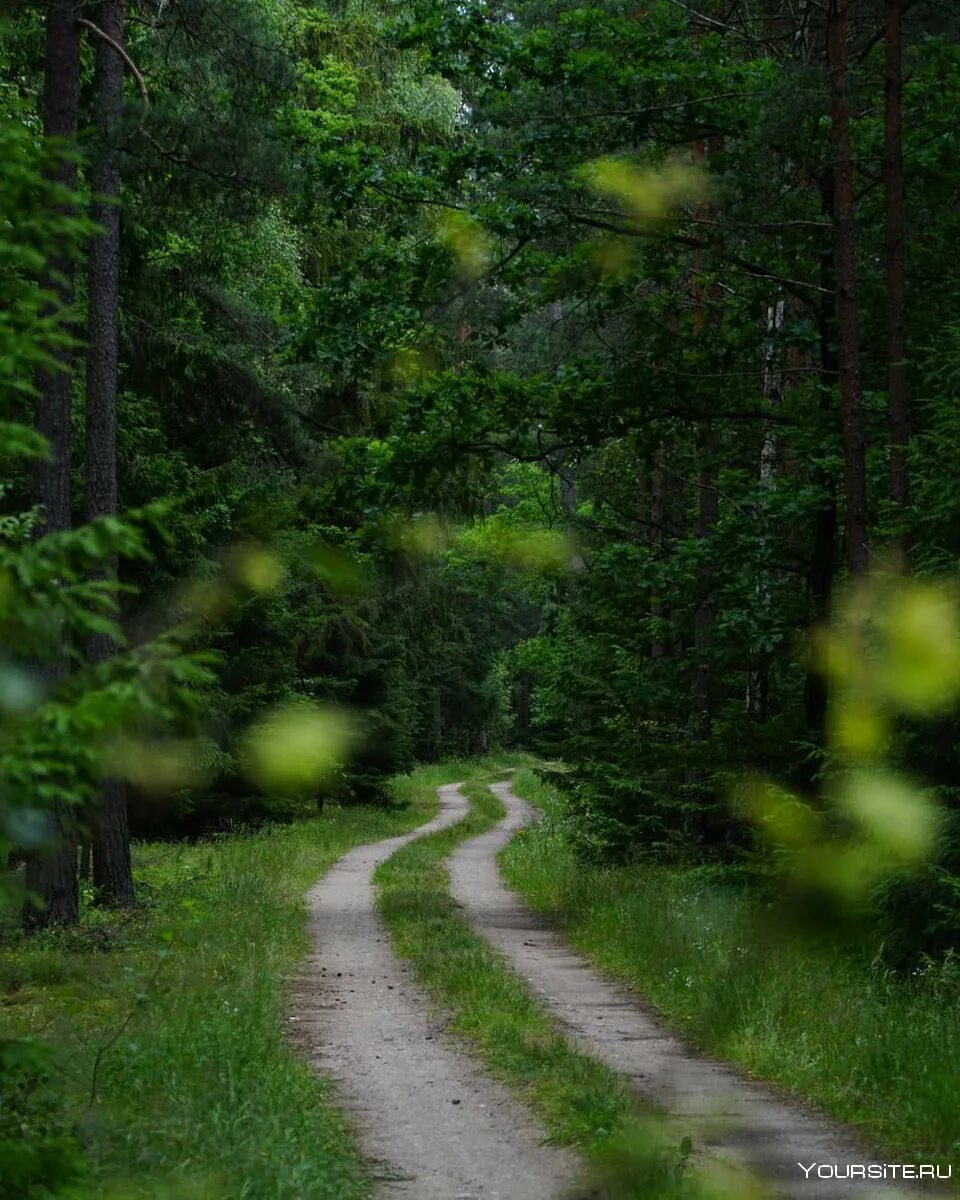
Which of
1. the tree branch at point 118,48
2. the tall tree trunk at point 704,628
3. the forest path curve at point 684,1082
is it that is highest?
the tree branch at point 118,48

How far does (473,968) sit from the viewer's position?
41.4 ft

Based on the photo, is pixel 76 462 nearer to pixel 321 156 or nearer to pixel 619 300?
pixel 321 156

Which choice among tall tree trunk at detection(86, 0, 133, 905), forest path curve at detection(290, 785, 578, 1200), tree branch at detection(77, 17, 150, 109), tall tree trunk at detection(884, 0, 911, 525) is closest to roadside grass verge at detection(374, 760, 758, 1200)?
forest path curve at detection(290, 785, 578, 1200)

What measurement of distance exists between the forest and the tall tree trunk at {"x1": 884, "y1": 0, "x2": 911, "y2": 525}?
0.21 ft

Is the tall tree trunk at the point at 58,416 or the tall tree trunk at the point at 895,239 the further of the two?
the tall tree trunk at the point at 58,416

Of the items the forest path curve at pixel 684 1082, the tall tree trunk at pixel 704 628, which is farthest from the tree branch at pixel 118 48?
the forest path curve at pixel 684 1082

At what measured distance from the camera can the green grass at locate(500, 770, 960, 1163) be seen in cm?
764

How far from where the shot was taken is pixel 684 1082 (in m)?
8.71

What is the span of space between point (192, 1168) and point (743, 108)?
36.7 feet

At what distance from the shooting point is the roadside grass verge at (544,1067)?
247 inches

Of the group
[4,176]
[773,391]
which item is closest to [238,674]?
[773,391]

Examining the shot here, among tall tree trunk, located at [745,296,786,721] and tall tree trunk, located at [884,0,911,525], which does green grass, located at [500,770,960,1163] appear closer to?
tall tree trunk, located at [745,296,786,721]

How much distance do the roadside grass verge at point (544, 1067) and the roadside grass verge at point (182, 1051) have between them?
1175 mm

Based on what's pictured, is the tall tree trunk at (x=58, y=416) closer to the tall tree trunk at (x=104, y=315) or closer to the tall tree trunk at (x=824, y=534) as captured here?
the tall tree trunk at (x=104, y=315)
